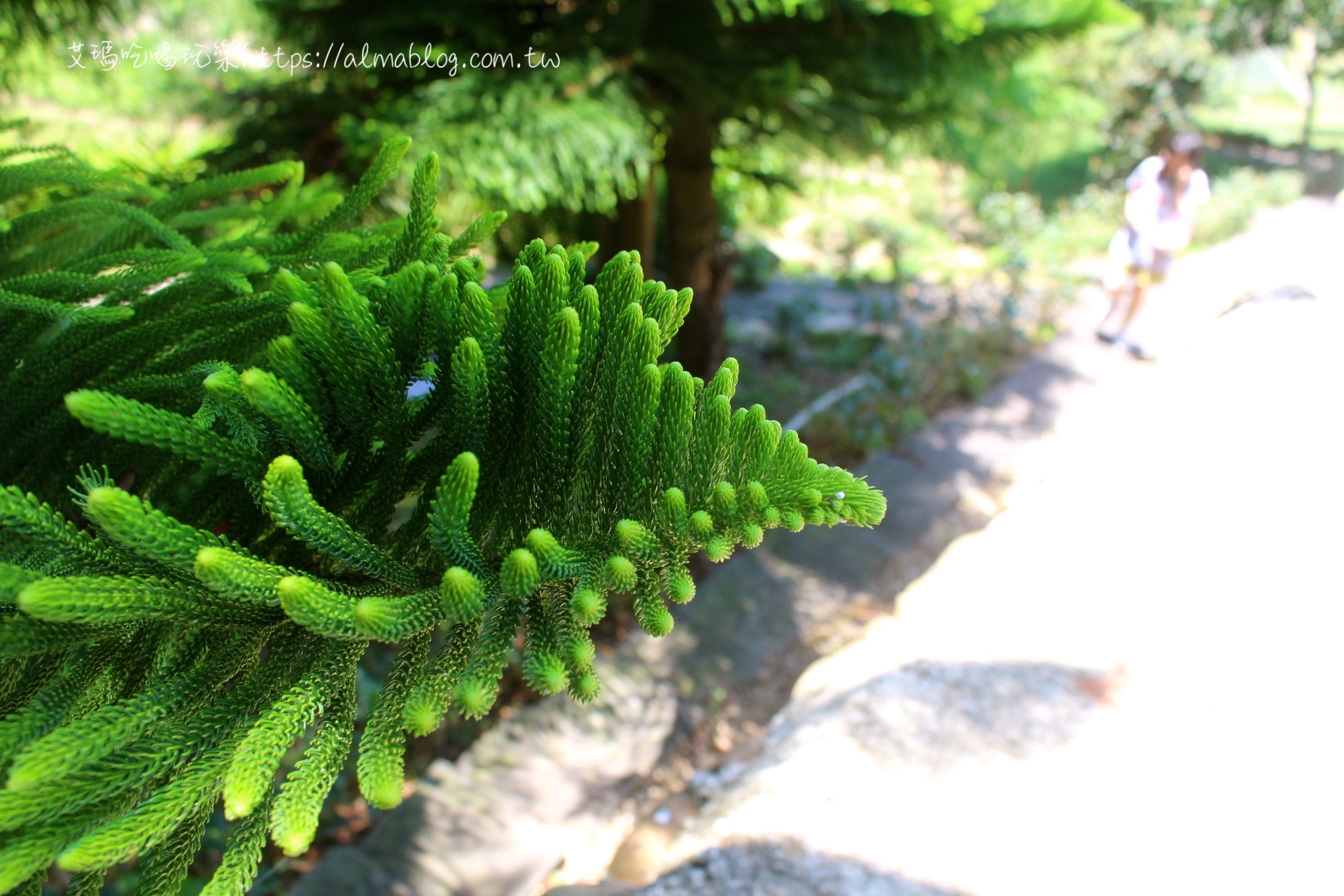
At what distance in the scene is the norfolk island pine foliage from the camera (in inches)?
27.2

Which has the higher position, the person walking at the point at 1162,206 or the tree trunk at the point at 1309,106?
the tree trunk at the point at 1309,106

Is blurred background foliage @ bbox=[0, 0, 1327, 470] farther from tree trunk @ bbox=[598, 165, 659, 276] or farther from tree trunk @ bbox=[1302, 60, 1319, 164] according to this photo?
tree trunk @ bbox=[1302, 60, 1319, 164]

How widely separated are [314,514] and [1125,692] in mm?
2815

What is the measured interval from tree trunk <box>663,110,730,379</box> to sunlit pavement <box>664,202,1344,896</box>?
6.02ft

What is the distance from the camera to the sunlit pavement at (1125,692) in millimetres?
2062

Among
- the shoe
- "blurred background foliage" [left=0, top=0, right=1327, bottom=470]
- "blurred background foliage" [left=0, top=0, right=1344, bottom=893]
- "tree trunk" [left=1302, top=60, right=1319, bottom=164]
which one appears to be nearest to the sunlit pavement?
"blurred background foliage" [left=0, top=0, right=1344, bottom=893]

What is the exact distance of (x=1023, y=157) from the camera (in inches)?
198

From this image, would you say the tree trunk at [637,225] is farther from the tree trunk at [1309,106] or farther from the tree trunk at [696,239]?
the tree trunk at [1309,106]

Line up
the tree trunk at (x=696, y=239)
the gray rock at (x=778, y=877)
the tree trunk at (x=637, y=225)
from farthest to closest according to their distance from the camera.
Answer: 1. the tree trunk at (x=637, y=225)
2. the tree trunk at (x=696, y=239)
3. the gray rock at (x=778, y=877)

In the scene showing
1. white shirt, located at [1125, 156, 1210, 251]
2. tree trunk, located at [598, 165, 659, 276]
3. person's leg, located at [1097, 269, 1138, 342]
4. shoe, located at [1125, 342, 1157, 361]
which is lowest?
shoe, located at [1125, 342, 1157, 361]

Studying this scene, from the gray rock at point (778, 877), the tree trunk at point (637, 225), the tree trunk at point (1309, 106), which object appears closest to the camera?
the gray rock at point (778, 877)

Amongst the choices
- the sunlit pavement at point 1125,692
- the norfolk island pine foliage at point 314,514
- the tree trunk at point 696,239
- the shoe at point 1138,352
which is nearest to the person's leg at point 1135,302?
the shoe at point 1138,352

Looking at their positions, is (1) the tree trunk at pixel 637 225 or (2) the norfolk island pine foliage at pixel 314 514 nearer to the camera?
(2) the norfolk island pine foliage at pixel 314 514

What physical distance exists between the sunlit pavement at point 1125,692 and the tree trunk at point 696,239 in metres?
1.83
